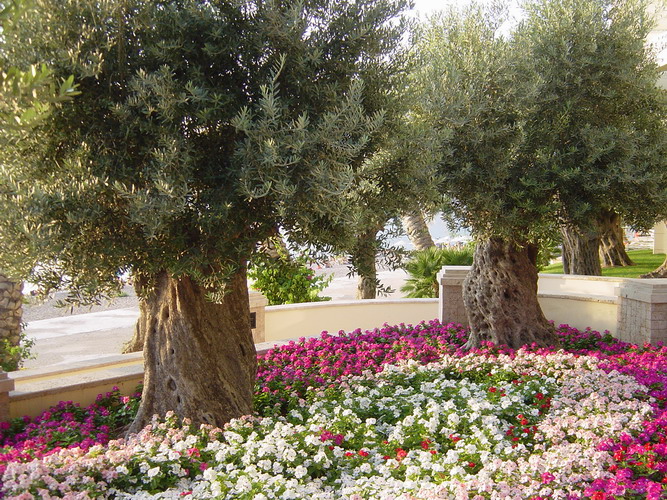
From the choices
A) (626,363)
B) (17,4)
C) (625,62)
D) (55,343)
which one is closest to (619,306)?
(626,363)

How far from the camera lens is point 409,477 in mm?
4059

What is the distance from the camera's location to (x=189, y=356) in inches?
208

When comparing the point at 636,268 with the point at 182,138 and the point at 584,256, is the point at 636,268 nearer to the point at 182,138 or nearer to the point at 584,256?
the point at 584,256

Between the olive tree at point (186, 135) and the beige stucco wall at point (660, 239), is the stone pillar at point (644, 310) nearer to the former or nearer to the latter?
the olive tree at point (186, 135)

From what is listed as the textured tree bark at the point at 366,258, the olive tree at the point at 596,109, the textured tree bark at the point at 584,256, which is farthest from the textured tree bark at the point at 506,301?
the textured tree bark at the point at 584,256

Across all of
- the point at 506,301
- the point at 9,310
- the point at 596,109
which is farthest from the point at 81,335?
the point at 596,109

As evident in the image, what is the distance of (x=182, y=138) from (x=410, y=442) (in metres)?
2.83

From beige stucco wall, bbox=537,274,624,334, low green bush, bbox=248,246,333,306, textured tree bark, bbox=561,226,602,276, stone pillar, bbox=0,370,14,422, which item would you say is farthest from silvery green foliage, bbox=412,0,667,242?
textured tree bark, bbox=561,226,602,276

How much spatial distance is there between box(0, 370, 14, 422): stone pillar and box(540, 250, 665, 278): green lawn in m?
16.3

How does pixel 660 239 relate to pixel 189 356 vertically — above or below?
above

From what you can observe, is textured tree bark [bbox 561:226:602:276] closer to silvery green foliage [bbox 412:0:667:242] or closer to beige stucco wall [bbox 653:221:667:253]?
silvery green foliage [bbox 412:0:667:242]

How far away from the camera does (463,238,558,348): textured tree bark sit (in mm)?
8242

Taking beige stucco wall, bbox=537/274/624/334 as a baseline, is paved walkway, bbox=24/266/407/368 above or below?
below

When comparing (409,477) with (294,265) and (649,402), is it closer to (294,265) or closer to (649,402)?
(294,265)
